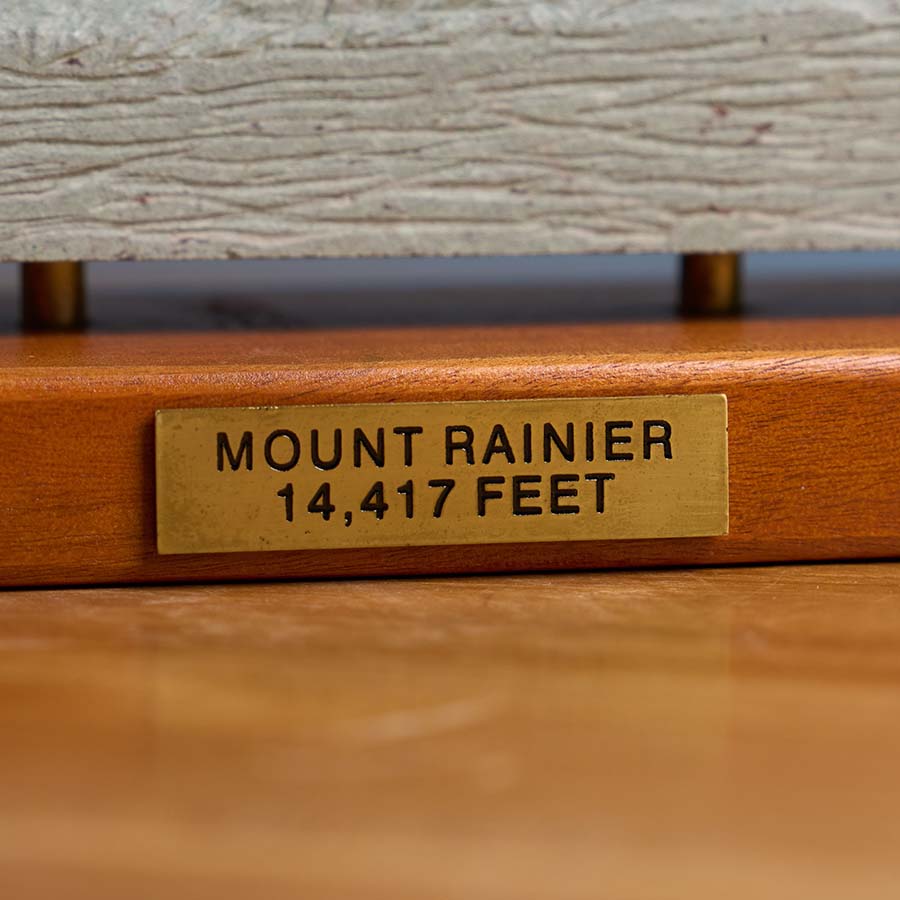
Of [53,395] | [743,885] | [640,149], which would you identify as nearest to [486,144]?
[640,149]

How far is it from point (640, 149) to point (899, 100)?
99 millimetres

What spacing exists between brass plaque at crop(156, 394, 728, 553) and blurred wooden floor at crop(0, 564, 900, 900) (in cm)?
2

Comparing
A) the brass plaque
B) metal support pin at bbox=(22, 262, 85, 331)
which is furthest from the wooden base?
metal support pin at bbox=(22, 262, 85, 331)

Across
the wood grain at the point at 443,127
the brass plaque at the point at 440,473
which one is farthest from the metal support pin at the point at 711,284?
the brass plaque at the point at 440,473

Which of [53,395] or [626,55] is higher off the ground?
[626,55]

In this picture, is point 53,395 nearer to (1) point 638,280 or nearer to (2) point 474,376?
(2) point 474,376

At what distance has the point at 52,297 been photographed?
0.53m

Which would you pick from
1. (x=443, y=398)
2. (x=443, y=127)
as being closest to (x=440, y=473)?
(x=443, y=398)

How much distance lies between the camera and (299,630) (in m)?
0.35

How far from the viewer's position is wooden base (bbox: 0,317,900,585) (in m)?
0.38

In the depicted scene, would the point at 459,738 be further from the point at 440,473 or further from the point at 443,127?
the point at 443,127

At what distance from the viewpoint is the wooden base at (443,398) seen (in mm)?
376

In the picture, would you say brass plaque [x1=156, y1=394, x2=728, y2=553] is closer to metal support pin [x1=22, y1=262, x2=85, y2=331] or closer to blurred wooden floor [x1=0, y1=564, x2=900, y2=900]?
blurred wooden floor [x1=0, y1=564, x2=900, y2=900]

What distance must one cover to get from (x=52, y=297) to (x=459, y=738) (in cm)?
32
